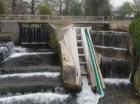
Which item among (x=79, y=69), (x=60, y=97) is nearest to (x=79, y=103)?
(x=60, y=97)

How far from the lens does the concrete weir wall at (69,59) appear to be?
13781 mm

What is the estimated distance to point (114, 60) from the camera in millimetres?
17031

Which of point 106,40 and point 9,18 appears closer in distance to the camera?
point 106,40

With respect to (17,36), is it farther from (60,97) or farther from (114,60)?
(60,97)

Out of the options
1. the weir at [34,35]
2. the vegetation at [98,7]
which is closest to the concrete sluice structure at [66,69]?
the weir at [34,35]

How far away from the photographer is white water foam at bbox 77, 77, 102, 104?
13.0 metres

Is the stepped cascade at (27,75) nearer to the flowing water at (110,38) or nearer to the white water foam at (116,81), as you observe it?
the white water foam at (116,81)

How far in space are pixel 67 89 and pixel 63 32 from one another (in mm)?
6816

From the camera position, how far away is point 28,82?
14.3 metres

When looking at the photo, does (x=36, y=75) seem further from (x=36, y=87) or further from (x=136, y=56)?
(x=136, y=56)

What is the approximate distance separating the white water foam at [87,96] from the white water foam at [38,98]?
725 mm

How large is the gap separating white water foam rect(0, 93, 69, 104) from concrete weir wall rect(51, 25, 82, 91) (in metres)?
0.88

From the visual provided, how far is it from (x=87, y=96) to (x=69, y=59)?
2738 millimetres

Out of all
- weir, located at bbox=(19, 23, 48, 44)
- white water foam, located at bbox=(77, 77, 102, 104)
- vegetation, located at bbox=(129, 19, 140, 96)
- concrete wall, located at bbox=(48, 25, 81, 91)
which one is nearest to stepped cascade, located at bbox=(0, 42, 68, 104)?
concrete wall, located at bbox=(48, 25, 81, 91)
